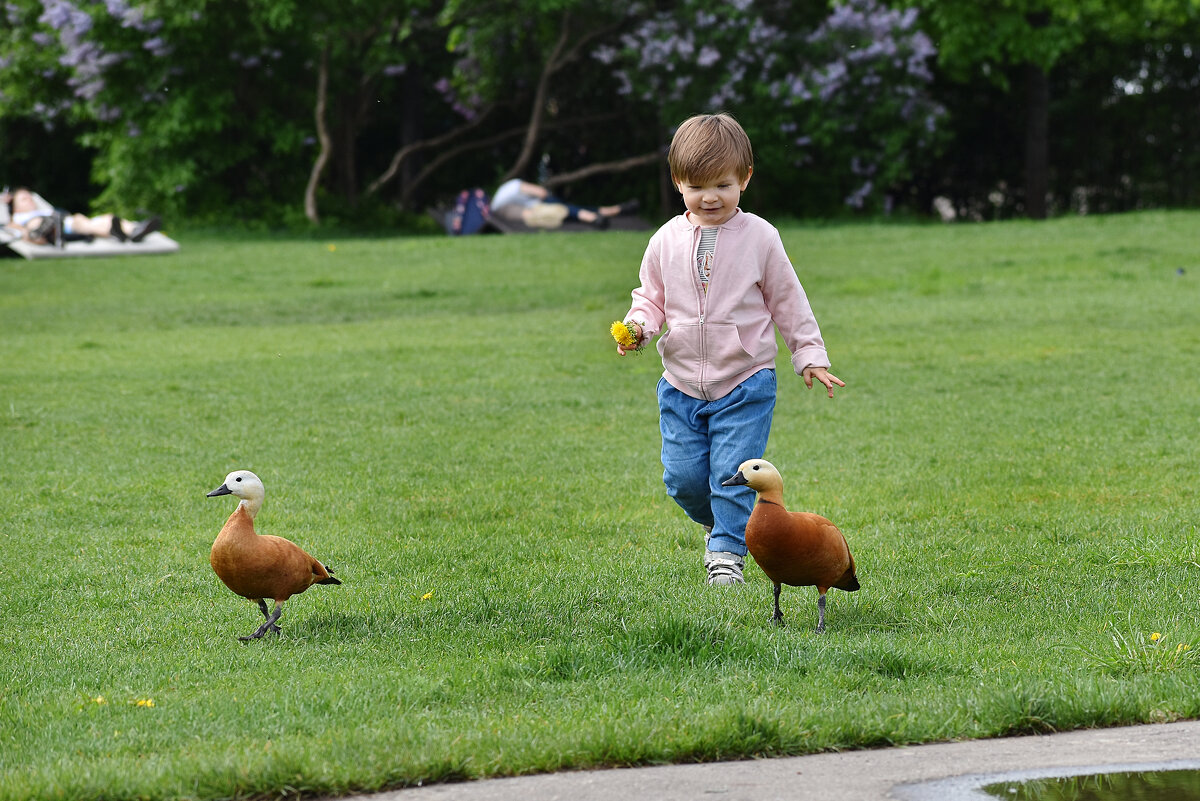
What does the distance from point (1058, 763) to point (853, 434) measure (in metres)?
5.11

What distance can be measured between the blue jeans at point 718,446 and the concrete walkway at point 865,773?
62.3 inches

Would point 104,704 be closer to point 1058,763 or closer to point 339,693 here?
point 339,693

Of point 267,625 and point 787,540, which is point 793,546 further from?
point 267,625

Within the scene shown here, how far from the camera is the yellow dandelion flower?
4777 mm

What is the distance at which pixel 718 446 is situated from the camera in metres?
4.95

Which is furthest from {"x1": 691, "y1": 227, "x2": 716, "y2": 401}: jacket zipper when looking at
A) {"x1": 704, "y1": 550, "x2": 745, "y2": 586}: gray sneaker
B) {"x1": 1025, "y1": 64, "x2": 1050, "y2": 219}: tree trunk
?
{"x1": 1025, "y1": 64, "x2": 1050, "y2": 219}: tree trunk

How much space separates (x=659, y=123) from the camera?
2780cm

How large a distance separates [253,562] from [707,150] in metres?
1.92

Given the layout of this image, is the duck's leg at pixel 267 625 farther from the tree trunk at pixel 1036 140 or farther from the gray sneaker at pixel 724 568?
the tree trunk at pixel 1036 140

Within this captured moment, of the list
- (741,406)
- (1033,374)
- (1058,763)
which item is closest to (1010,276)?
(1033,374)

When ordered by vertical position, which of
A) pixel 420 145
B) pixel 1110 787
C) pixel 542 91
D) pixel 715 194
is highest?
pixel 542 91

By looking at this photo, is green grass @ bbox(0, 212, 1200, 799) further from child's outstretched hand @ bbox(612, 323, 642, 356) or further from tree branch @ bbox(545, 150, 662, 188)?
tree branch @ bbox(545, 150, 662, 188)

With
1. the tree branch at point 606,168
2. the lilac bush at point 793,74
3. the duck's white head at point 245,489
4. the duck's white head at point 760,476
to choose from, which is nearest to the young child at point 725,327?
the duck's white head at point 760,476

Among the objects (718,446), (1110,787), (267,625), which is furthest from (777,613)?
(267,625)
